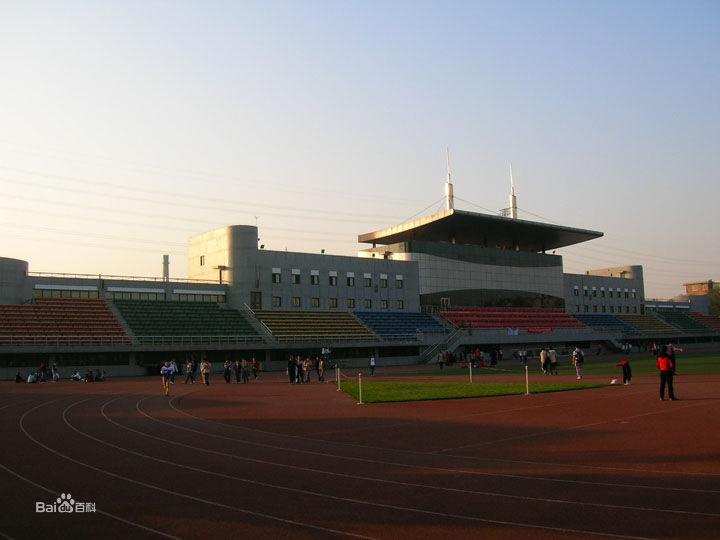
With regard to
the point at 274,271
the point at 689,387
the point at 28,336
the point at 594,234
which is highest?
the point at 594,234

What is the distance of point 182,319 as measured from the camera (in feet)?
213

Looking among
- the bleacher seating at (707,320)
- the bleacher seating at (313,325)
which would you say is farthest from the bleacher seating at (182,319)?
the bleacher seating at (707,320)

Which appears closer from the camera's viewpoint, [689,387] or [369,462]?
[369,462]

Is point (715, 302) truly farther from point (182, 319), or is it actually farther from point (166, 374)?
point (166, 374)

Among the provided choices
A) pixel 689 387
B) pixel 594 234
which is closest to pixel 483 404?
pixel 689 387

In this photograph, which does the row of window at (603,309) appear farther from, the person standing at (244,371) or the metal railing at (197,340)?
the person standing at (244,371)

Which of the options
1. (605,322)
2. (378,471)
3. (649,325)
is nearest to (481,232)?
(605,322)

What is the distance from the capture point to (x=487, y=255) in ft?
311

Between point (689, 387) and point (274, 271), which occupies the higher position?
point (274, 271)

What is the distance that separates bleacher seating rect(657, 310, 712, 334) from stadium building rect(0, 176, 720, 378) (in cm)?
64

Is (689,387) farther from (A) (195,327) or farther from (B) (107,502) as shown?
(A) (195,327)

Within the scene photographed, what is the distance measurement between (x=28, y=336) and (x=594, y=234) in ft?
251

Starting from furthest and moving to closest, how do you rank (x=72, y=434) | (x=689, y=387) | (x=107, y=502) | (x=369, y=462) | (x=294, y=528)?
(x=689, y=387), (x=72, y=434), (x=369, y=462), (x=107, y=502), (x=294, y=528)

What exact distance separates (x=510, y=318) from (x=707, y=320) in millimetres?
53868
